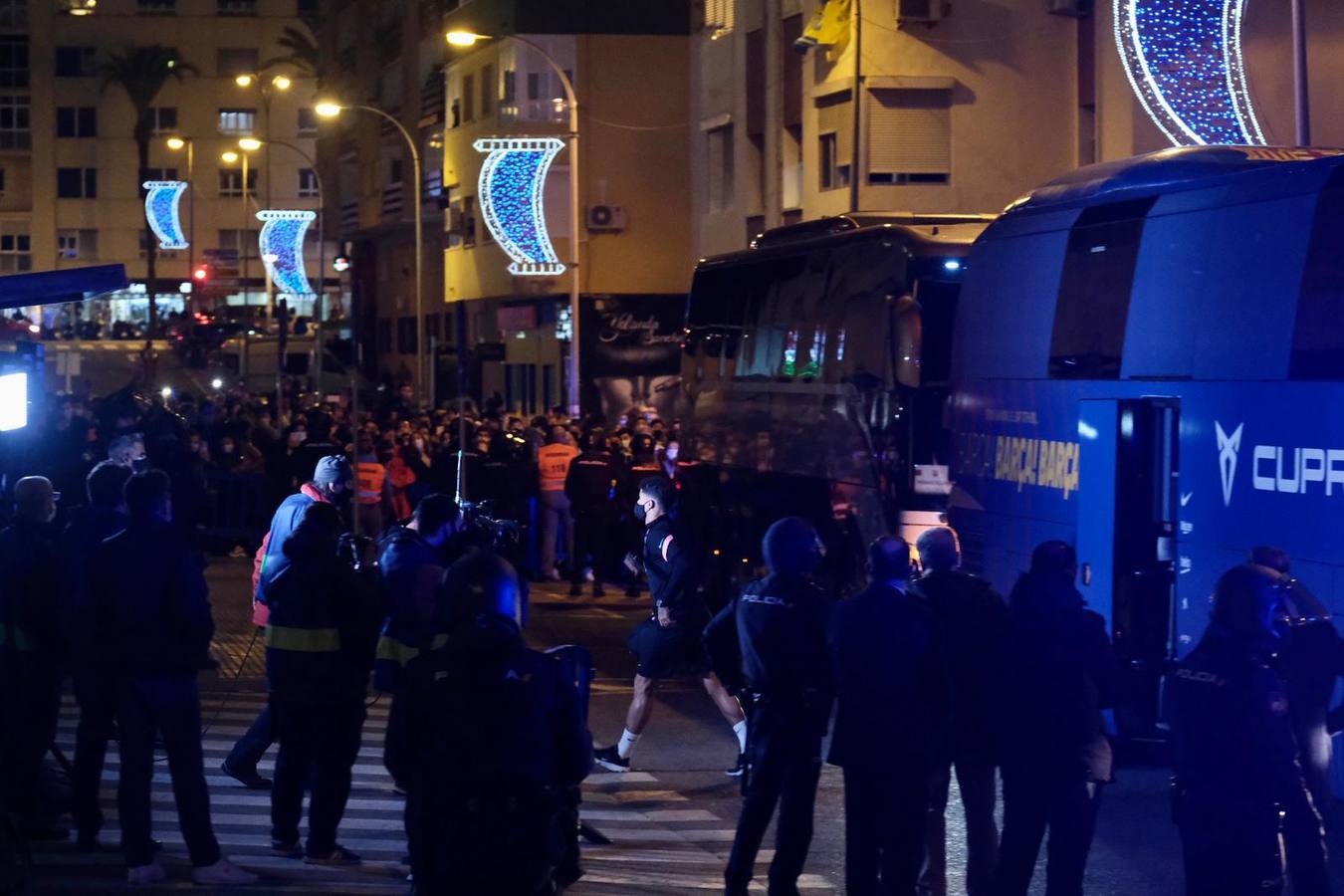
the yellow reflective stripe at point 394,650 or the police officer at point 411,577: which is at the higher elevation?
the police officer at point 411,577

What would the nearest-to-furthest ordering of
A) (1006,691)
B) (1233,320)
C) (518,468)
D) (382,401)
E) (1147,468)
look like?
(1006,691), (1233,320), (1147,468), (518,468), (382,401)

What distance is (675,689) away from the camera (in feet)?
54.3

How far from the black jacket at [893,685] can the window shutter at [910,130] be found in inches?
959

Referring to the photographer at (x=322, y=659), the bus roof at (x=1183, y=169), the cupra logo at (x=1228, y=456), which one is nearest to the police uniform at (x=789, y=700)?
the photographer at (x=322, y=659)

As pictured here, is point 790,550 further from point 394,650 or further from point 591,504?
point 591,504

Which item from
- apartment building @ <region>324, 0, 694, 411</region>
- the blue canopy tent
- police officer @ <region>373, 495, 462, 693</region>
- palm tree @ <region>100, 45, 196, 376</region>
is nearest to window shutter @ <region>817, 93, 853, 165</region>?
apartment building @ <region>324, 0, 694, 411</region>

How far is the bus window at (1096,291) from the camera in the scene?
43.9ft

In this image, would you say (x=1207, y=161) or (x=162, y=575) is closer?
(x=162, y=575)

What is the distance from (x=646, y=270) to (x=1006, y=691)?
39780mm

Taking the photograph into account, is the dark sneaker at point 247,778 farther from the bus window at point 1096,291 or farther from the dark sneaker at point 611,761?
the bus window at point 1096,291

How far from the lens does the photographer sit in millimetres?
9297

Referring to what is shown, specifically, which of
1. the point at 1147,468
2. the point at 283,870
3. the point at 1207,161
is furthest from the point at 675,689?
the point at 283,870

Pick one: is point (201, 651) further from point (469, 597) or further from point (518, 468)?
point (518, 468)

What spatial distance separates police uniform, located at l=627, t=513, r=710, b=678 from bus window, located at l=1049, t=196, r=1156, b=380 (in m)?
3.06
